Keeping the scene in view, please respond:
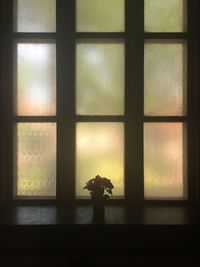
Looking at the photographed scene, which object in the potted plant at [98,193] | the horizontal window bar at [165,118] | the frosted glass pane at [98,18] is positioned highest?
the frosted glass pane at [98,18]

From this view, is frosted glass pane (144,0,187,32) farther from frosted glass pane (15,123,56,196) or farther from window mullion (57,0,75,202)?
frosted glass pane (15,123,56,196)

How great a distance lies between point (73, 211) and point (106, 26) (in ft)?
4.80

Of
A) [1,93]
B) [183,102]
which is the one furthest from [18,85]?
[183,102]

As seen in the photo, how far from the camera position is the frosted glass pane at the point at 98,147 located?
2.99 metres

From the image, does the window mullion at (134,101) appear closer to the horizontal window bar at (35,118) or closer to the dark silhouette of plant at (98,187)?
the dark silhouette of plant at (98,187)

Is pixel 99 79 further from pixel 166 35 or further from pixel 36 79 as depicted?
pixel 166 35

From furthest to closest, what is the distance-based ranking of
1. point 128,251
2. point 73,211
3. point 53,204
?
point 53,204 → point 73,211 → point 128,251

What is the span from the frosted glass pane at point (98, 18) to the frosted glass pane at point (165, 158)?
838 mm

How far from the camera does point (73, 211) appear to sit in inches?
105

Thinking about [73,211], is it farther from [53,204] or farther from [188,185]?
[188,185]

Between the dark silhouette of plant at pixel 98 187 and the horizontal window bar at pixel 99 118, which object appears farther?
the horizontal window bar at pixel 99 118

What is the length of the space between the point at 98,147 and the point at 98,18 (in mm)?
1027

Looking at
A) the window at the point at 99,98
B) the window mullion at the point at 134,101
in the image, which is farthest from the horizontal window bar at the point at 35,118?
the window mullion at the point at 134,101

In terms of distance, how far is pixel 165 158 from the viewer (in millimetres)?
2992
